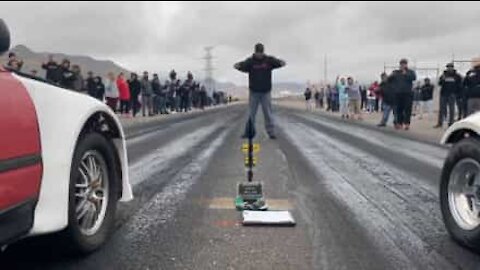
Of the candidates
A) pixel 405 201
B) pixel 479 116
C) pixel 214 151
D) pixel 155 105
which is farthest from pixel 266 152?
pixel 155 105

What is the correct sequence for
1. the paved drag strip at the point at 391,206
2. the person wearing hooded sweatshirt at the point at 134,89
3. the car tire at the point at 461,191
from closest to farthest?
the paved drag strip at the point at 391,206 < the car tire at the point at 461,191 < the person wearing hooded sweatshirt at the point at 134,89

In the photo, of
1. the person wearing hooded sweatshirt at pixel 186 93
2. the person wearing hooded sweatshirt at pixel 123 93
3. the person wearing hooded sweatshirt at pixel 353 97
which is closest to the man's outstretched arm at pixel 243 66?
the person wearing hooded sweatshirt at pixel 123 93

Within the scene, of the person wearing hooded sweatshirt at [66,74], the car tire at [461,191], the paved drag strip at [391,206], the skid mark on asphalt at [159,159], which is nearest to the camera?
the paved drag strip at [391,206]

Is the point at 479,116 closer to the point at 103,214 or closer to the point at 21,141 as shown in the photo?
the point at 103,214

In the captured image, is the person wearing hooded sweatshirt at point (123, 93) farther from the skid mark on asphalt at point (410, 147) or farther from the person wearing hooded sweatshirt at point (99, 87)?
the skid mark on asphalt at point (410, 147)

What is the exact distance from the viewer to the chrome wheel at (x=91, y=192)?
404 cm

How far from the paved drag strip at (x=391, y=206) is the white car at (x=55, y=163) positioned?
1.93m

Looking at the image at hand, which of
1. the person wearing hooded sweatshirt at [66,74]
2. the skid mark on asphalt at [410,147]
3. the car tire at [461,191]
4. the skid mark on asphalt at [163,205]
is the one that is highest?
the person wearing hooded sweatshirt at [66,74]

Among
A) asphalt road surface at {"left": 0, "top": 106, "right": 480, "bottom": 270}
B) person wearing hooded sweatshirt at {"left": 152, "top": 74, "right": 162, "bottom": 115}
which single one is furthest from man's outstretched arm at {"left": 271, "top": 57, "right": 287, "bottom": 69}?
person wearing hooded sweatshirt at {"left": 152, "top": 74, "right": 162, "bottom": 115}

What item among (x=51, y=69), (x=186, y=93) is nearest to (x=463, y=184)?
(x=51, y=69)

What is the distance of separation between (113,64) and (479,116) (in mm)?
187868

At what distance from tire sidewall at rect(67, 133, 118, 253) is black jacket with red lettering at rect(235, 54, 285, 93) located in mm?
7718

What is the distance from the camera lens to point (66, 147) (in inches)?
146

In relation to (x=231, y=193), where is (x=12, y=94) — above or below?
above
